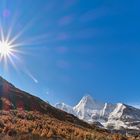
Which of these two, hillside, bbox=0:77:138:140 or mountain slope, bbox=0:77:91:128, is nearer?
hillside, bbox=0:77:138:140

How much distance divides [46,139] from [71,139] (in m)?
2.68

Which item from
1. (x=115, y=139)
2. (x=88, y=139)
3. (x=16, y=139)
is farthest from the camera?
(x=115, y=139)

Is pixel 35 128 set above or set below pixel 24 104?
below

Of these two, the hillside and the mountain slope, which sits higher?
the mountain slope

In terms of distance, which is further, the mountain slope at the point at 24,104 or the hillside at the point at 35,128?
the mountain slope at the point at 24,104

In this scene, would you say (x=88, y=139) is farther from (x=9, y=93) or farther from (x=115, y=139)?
(x=9, y=93)

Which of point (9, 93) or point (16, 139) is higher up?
point (9, 93)

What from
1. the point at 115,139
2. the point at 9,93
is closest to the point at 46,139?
the point at 115,139

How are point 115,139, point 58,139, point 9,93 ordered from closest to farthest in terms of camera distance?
point 58,139
point 115,139
point 9,93

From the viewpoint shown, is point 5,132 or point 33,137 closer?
point 33,137

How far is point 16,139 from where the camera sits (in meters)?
17.3

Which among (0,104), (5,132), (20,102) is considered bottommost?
(5,132)

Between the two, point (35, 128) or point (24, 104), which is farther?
point (24, 104)

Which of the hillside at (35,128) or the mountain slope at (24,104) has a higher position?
the mountain slope at (24,104)
